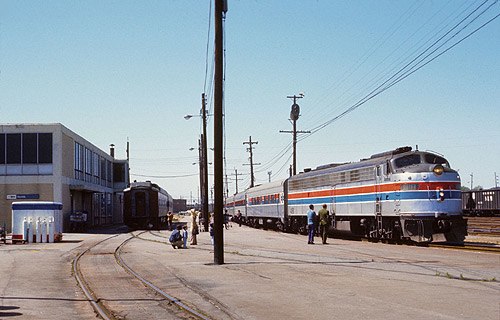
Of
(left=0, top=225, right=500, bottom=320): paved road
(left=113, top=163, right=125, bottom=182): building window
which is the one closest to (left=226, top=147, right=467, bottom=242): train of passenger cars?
(left=0, top=225, right=500, bottom=320): paved road

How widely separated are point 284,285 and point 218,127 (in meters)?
7.30

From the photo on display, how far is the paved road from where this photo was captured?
10617mm

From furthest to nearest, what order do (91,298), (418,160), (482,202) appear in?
(482,202) < (418,160) < (91,298)

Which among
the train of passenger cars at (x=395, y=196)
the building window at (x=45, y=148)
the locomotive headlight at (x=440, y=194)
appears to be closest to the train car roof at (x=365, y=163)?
the train of passenger cars at (x=395, y=196)

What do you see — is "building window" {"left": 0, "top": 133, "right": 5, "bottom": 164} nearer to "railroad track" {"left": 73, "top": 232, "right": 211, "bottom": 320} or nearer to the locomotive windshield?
"railroad track" {"left": 73, "top": 232, "right": 211, "bottom": 320}

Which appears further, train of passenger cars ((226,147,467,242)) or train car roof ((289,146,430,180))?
train car roof ((289,146,430,180))

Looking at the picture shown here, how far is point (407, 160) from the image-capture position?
25984 mm

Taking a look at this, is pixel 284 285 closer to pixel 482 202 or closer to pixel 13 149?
pixel 13 149

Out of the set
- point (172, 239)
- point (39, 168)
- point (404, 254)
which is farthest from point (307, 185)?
point (39, 168)

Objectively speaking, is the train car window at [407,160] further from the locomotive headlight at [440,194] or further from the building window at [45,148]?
the building window at [45,148]

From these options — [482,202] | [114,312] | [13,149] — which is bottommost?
[114,312]

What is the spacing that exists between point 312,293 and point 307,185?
25.4 metres

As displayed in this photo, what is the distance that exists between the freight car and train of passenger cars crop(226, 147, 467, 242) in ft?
95.4

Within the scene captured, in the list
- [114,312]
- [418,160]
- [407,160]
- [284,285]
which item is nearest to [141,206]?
[407,160]
